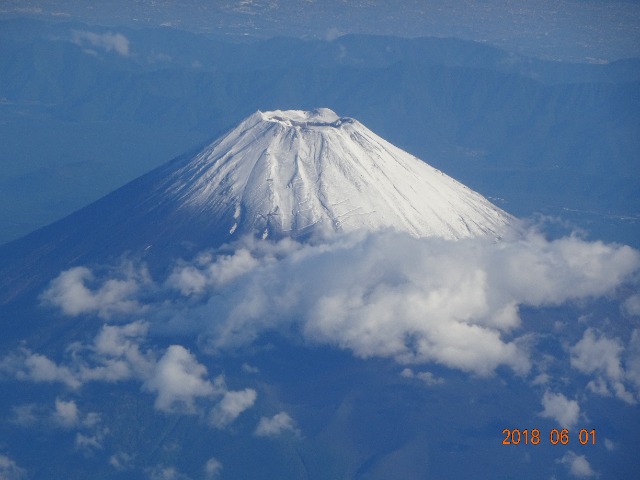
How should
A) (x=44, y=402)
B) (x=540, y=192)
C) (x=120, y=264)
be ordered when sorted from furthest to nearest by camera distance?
(x=540, y=192) → (x=120, y=264) → (x=44, y=402)

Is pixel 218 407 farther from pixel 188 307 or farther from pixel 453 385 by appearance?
pixel 453 385

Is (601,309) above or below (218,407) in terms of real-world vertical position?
above

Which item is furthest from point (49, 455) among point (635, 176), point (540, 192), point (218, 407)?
point (635, 176)

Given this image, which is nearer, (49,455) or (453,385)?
(49,455)

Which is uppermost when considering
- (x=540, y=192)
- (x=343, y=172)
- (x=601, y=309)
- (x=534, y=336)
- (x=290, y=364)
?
(x=540, y=192)

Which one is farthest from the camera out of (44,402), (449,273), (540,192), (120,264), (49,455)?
(540,192)
